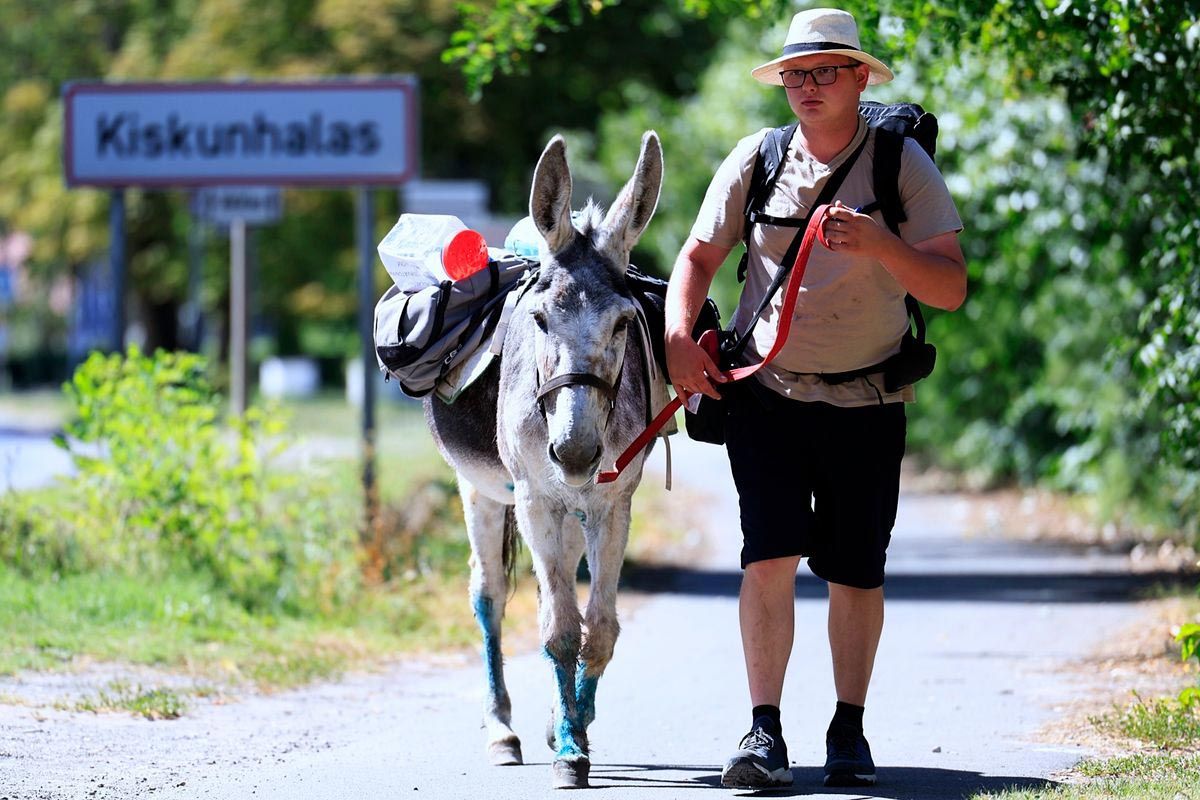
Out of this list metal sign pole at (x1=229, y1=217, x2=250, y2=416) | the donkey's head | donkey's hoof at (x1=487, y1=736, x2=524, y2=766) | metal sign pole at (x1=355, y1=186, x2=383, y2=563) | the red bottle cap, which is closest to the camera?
the donkey's head

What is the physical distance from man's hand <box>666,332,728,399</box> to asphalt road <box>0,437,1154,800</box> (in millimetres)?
1293

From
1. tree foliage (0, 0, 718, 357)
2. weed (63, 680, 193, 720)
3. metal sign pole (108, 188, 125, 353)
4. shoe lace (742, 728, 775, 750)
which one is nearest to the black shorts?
shoe lace (742, 728, 775, 750)

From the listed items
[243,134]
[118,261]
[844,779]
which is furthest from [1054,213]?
[844,779]

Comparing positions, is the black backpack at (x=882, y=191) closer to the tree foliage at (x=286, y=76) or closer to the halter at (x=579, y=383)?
the halter at (x=579, y=383)

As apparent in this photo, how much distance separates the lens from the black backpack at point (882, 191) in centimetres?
621

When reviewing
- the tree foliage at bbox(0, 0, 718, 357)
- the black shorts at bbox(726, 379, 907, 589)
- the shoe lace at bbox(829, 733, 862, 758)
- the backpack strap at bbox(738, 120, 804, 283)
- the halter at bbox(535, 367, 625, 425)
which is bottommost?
the shoe lace at bbox(829, 733, 862, 758)

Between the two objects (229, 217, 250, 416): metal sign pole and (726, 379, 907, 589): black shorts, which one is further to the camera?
(229, 217, 250, 416): metal sign pole

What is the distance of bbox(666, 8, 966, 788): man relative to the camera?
6203 mm

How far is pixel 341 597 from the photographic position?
10.7 m

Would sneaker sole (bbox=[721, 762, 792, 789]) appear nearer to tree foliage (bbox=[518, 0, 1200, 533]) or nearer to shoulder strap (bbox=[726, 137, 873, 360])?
shoulder strap (bbox=[726, 137, 873, 360])

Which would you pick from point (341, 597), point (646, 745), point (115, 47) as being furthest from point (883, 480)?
point (115, 47)

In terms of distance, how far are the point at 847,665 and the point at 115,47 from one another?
114 feet

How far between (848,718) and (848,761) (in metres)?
0.16

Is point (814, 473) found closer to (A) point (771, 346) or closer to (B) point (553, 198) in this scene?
(A) point (771, 346)
